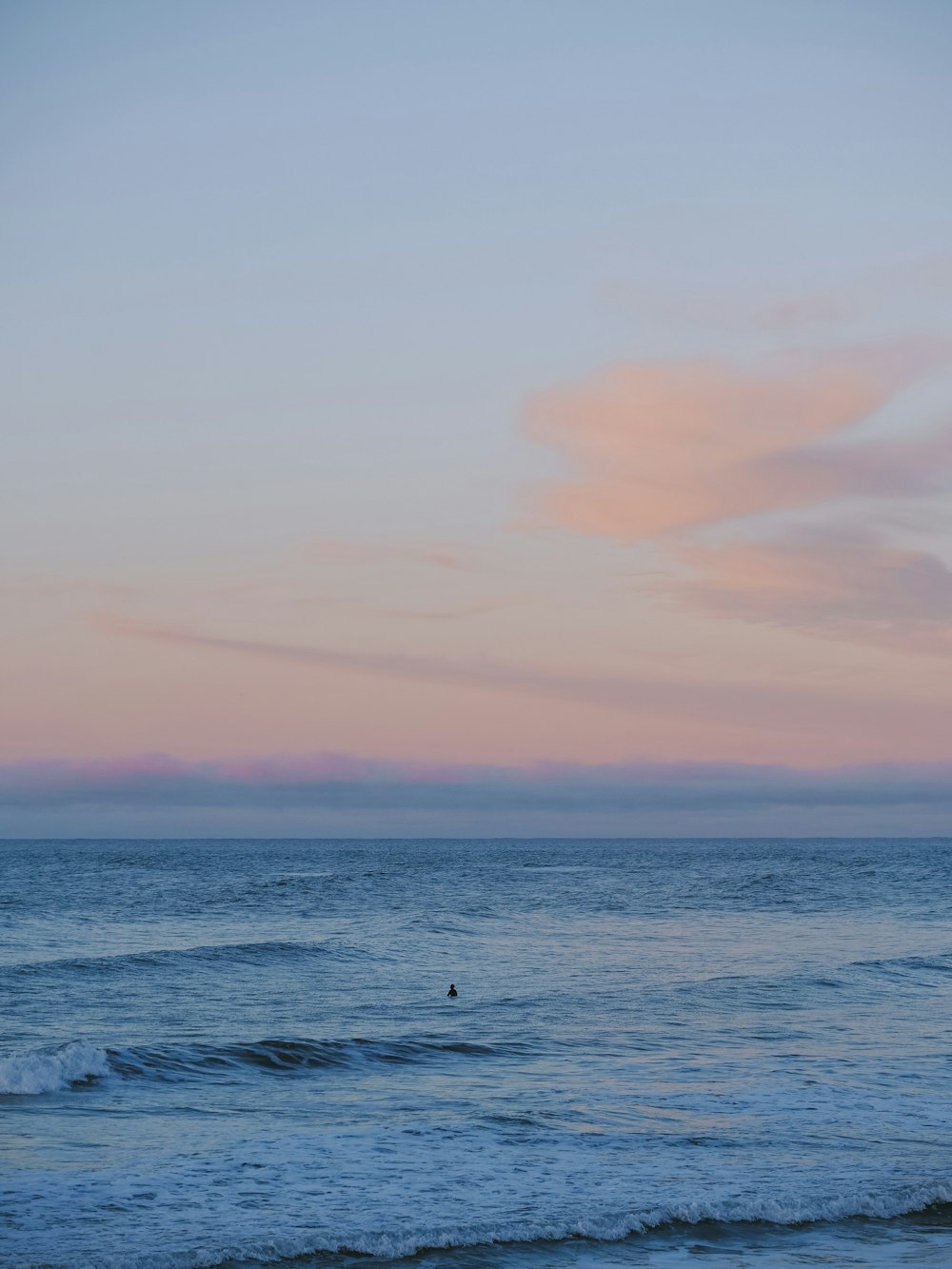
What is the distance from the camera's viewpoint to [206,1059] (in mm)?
20547

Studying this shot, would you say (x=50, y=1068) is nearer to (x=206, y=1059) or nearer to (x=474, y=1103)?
(x=206, y=1059)

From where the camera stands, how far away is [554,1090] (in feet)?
A: 59.6

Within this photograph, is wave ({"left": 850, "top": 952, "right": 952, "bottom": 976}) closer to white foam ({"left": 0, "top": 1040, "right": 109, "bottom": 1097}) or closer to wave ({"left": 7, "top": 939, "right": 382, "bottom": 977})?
wave ({"left": 7, "top": 939, "right": 382, "bottom": 977})

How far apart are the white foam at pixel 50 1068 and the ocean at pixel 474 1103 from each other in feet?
0.17

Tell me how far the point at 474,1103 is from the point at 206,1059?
5662mm

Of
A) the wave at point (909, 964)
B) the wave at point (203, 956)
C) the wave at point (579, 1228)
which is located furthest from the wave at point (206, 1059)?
the wave at point (909, 964)

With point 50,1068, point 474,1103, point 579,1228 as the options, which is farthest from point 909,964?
point 50,1068

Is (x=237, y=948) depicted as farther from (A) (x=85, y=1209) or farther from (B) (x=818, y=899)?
(B) (x=818, y=899)

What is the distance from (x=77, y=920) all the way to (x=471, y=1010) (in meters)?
26.4

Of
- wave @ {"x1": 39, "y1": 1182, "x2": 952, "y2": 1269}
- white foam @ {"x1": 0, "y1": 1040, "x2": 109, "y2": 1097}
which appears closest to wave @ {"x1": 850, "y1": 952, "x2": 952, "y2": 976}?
wave @ {"x1": 39, "y1": 1182, "x2": 952, "y2": 1269}

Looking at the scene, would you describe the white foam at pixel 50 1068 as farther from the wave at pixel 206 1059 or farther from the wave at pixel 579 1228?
the wave at pixel 579 1228

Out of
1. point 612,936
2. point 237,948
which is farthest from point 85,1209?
point 612,936

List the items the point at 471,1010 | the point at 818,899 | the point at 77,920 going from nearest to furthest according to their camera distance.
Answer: the point at 471,1010, the point at 77,920, the point at 818,899

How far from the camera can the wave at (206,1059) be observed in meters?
18.5
